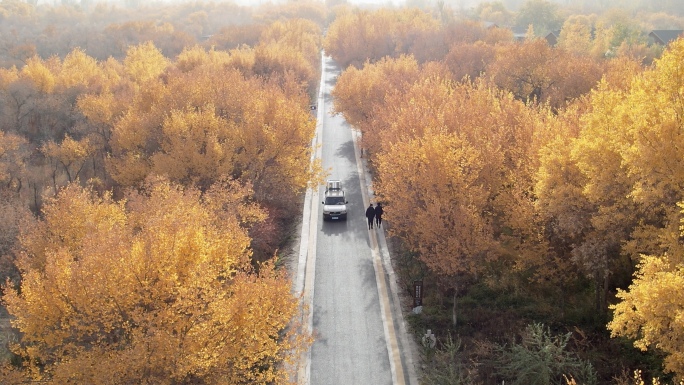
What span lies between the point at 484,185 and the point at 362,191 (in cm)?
1543

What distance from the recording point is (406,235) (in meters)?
29.9

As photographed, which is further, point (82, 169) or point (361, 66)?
point (361, 66)

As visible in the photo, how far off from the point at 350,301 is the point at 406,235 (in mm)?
4538

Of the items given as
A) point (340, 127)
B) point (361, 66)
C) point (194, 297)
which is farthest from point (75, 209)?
point (361, 66)

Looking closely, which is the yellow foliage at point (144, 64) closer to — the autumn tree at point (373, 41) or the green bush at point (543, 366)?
the autumn tree at point (373, 41)

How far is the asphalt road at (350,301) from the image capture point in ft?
77.8

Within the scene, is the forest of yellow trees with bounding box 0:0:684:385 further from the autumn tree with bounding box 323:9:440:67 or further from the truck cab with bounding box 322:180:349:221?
the autumn tree with bounding box 323:9:440:67

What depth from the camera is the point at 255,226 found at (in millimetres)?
33031

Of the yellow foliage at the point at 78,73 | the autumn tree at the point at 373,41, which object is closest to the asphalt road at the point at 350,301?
the yellow foliage at the point at 78,73

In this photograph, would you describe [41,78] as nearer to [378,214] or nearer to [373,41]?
[378,214]

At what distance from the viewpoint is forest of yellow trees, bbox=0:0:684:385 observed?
1998 cm

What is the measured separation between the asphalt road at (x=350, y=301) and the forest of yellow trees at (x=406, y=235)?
1223mm

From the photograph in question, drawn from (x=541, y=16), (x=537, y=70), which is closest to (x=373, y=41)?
(x=537, y=70)

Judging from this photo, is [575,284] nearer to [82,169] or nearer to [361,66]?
[82,169]
